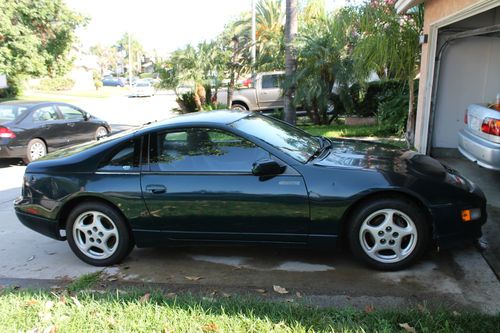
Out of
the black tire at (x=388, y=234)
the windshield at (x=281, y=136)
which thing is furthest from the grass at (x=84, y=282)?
the black tire at (x=388, y=234)

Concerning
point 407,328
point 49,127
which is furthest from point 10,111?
point 407,328

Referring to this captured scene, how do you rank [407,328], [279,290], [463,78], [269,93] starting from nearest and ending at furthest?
[407,328] < [279,290] < [463,78] < [269,93]

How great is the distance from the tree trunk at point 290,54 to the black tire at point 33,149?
6069mm

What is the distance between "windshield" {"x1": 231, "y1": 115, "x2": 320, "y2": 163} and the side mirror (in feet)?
0.72

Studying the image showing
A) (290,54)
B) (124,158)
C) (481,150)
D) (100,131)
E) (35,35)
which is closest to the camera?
(124,158)

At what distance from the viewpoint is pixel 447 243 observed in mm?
4035

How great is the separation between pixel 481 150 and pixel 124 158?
450cm

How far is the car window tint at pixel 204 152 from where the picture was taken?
4.36 m

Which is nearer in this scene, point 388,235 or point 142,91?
point 388,235

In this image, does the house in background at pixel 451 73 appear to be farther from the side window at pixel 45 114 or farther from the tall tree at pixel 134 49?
the tall tree at pixel 134 49

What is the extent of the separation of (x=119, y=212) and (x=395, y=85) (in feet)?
37.6

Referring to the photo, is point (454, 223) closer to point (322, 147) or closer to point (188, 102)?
point (322, 147)

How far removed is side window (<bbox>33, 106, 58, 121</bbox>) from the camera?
10.9m

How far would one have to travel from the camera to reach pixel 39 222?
15.7 ft
